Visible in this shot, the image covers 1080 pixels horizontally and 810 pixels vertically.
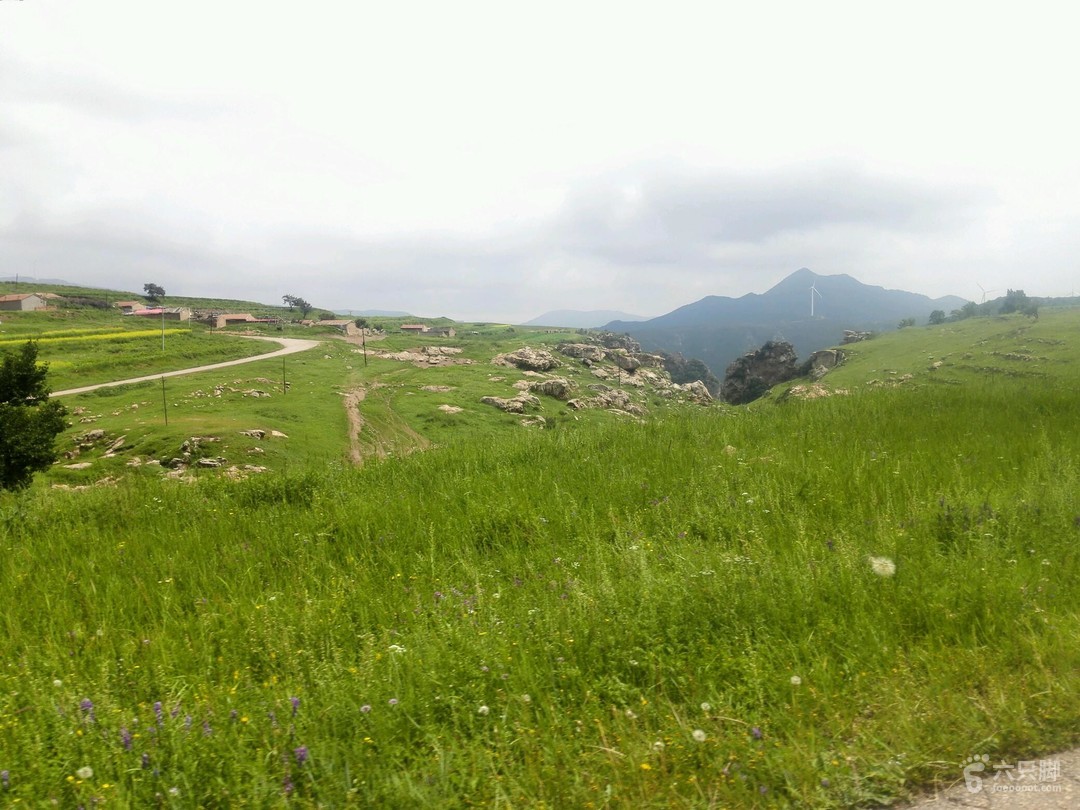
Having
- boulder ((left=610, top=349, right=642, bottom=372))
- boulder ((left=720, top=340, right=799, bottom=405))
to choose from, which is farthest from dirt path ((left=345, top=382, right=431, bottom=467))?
boulder ((left=720, top=340, right=799, bottom=405))

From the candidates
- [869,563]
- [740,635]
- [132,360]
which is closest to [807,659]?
[740,635]

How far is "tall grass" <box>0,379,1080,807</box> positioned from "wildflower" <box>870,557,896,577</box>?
68 millimetres

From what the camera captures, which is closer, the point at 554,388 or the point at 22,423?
the point at 22,423

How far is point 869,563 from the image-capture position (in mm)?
3986

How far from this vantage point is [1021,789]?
A: 2281 millimetres

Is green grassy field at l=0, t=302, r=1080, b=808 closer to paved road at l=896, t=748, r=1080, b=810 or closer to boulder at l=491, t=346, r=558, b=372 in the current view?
paved road at l=896, t=748, r=1080, b=810

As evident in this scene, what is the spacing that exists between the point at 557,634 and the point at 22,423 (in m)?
32.6

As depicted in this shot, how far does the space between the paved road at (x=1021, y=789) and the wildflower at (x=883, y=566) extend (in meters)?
1.45

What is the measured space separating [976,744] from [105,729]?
14.1 feet

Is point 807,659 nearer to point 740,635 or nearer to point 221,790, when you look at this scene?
point 740,635

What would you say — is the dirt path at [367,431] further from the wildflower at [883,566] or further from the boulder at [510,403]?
the wildflower at [883,566]

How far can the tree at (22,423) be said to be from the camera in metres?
24.0

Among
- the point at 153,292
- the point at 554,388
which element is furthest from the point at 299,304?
the point at 554,388

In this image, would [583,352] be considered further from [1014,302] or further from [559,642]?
[559,642]
